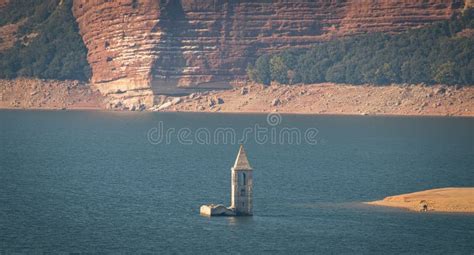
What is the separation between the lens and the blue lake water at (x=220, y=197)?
95812 mm

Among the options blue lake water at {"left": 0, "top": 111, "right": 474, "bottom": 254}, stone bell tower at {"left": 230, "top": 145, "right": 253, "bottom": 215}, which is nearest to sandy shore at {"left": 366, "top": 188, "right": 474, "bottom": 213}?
blue lake water at {"left": 0, "top": 111, "right": 474, "bottom": 254}

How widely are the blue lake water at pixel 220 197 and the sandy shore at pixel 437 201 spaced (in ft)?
8.21

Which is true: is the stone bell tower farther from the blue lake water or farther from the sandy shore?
the sandy shore

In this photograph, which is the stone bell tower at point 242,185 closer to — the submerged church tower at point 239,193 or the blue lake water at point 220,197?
the submerged church tower at point 239,193

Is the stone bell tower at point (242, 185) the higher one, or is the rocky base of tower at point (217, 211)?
the stone bell tower at point (242, 185)

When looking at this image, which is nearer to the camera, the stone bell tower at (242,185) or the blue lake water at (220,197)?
the blue lake water at (220,197)

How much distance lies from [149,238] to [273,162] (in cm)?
Answer: 6647

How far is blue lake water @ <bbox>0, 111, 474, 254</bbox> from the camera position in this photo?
95.8m

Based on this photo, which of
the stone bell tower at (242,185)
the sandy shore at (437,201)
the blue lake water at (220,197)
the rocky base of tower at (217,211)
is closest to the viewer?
the blue lake water at (220,197)

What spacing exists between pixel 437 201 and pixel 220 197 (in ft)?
72.5

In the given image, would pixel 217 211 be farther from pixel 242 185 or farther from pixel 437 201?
pixel 437 201

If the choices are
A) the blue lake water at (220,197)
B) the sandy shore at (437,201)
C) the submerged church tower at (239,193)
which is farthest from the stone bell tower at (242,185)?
the sandy shore at (437,201)

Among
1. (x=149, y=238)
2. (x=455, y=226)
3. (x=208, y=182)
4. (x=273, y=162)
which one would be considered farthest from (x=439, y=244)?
(x=273, y=162)

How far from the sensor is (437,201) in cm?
11150
